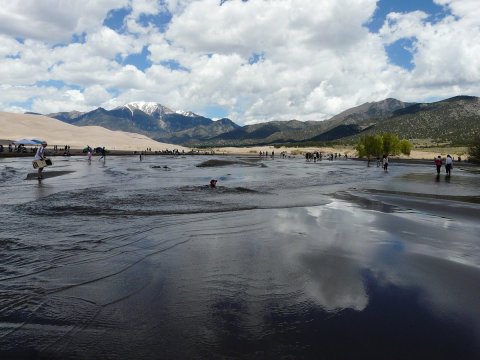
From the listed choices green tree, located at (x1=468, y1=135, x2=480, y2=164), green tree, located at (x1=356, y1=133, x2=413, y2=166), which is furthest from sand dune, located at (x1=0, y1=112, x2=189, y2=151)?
green tree, located at (x1=468, y1=135, x2=480, y2=164)

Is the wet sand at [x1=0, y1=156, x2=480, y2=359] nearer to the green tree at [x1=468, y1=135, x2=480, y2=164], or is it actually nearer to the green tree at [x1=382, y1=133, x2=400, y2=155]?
the green tree at [x1=468, y1=135, x2=480, y2=164]

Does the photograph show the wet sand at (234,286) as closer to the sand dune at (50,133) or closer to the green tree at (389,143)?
the green tree at (389,143)

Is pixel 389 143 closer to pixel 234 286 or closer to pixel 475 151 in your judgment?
pixel 475 151

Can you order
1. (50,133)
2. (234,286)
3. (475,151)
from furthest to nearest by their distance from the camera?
(50,133)
(475,151)
(234,286)

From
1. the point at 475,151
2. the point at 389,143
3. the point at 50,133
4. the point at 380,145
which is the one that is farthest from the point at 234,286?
the point at 50,133

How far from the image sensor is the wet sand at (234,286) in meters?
4.74

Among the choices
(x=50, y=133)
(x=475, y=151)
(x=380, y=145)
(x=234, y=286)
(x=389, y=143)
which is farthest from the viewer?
(x=50, y=133)

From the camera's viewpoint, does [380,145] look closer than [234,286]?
No

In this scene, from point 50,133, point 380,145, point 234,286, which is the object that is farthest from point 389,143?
point 50,133

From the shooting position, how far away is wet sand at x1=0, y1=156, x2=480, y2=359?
4.74m

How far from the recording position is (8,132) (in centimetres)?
12775

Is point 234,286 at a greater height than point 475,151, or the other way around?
point 475,151

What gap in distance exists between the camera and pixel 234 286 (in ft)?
22.0

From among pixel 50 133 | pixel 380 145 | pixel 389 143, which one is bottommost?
pixel 380 145
